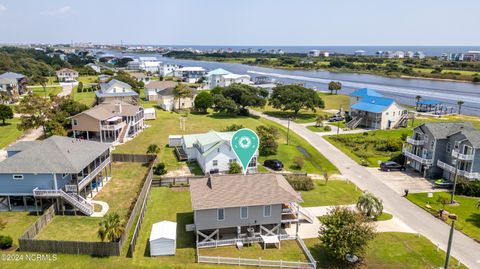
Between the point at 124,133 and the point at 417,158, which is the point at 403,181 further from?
the point at 124,133

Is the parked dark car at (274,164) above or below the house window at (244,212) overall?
below

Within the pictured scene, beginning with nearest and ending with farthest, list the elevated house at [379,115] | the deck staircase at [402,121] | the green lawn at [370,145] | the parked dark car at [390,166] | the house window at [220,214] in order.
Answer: the house window at [220,214] → the parked dark car at [390,166] → the green lawn at [370,145] → the elevated house at [379,115] → the deck staircase at [402,121]

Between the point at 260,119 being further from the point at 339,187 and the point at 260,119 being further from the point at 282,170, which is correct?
the point at 339,187

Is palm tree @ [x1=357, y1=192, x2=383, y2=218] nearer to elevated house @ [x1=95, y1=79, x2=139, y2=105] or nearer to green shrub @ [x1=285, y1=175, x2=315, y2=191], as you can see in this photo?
green shrub @ [x1=285, y1=175, x2=315, y2=191]

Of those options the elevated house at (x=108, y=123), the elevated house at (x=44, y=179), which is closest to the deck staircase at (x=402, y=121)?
the elevated house at (x=108, y=123)

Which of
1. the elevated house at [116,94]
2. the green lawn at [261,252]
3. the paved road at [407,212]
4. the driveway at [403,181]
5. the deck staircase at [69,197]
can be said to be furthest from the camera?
the elevated house at [116,94]

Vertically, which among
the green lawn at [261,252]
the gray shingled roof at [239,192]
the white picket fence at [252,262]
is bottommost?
the green lawn at [261,252]

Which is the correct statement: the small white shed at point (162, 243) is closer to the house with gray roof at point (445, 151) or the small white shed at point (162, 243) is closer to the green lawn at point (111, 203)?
the green lawn at point (111, 203)
